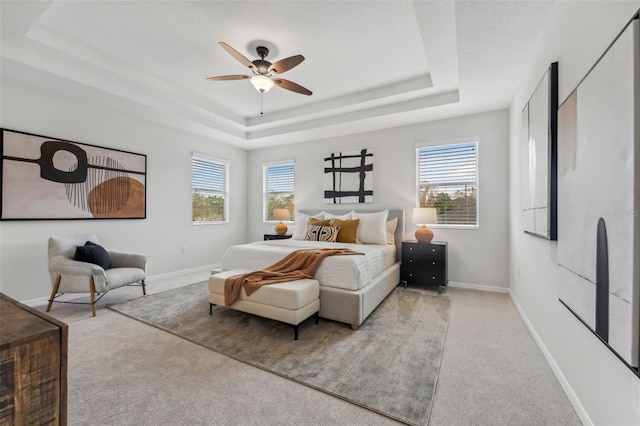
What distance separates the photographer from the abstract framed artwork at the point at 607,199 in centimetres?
108

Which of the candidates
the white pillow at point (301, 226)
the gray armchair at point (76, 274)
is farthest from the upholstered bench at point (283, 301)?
the white pillow at point (301, 226)

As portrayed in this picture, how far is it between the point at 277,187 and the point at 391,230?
9.19 ft

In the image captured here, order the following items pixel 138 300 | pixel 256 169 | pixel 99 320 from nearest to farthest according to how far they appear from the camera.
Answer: pixel 99 320 → pixel 138 300 → pixel 256 169

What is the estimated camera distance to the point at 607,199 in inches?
49.6

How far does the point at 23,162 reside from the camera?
3.28m

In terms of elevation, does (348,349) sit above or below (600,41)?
below

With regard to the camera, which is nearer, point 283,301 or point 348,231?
point 283,301

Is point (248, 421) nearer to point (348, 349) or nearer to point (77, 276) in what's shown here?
point (348, 349)

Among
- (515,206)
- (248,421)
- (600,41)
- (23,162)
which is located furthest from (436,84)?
(23,162)

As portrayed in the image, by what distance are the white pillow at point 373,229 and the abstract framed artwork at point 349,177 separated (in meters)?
0.63

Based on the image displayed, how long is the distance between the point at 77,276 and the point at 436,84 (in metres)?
4.69

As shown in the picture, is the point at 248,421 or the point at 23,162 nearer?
the point at 248,421

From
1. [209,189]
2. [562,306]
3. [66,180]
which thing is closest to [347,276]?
[562,306]

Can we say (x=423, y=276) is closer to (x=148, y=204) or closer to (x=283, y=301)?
(x=283, y=301)
